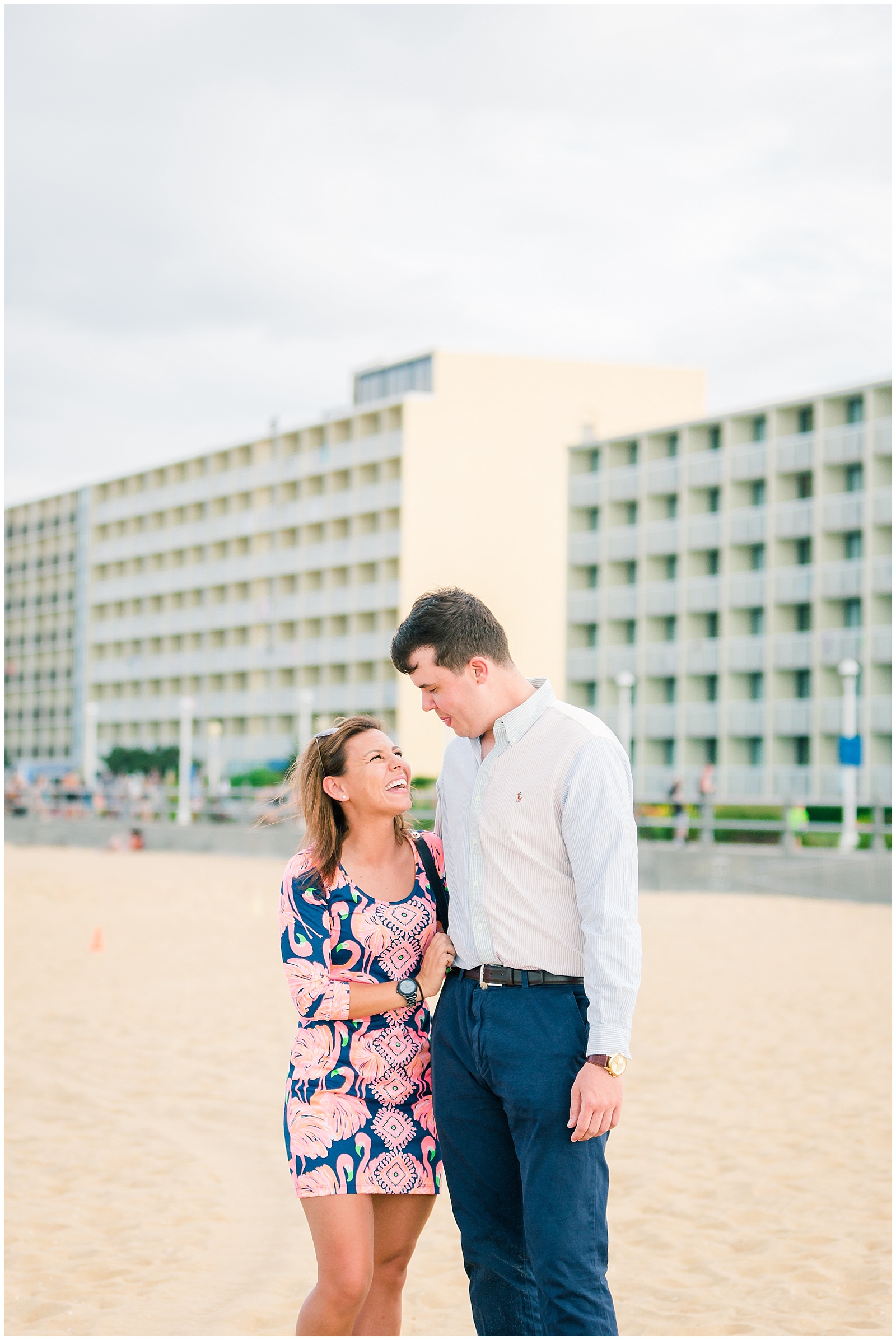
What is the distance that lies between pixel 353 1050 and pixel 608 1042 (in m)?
0.67

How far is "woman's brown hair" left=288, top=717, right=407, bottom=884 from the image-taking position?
11.2ft

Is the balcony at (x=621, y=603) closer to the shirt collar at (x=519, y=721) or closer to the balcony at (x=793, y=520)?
the balcony at (x=793, y=520)

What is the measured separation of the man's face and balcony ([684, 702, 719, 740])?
45.6 meters

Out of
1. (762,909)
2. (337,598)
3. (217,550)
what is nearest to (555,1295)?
(762,909)

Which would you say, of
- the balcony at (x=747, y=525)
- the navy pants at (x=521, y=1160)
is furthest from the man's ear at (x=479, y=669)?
the balcony at (x=747, y=525)

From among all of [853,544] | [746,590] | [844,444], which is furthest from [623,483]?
[853,544]

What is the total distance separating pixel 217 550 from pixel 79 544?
1242cm

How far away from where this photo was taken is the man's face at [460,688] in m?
3.19

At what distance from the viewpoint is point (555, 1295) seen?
9.74 feet

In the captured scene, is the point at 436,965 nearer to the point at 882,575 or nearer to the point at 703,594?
the point at 882,575

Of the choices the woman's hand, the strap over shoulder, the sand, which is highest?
the strap over shoulder

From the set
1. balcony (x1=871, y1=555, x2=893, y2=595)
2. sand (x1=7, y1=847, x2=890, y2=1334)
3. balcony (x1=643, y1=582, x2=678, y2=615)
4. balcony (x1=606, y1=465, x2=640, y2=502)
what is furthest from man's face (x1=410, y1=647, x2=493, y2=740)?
balcony (x1=606, y1=465, x2=640, y2=502)

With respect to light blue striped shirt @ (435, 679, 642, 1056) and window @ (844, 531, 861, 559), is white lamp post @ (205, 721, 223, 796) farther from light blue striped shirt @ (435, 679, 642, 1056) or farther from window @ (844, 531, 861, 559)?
light blue striped shirt @ (435, 679, 642, 1056)

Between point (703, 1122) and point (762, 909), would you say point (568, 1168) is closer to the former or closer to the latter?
point (703, 1122)
